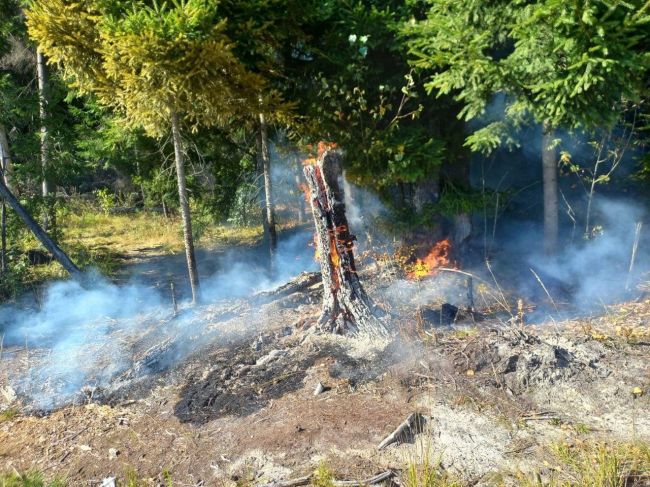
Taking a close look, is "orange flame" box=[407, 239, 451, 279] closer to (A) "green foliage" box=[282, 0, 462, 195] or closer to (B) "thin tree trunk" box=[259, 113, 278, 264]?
(A) "green foliage" box=[282, 0, 462, 195]

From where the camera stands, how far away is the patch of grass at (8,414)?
6676 millimetres

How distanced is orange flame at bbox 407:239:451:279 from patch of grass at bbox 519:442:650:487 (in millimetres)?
6078

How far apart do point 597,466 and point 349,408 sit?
8.22ft

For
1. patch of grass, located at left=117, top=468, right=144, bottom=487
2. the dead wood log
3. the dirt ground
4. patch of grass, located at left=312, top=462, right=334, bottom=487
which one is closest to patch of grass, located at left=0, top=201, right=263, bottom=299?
the dirt ground

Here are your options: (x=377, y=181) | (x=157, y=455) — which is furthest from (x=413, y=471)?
(x=377, y=181)

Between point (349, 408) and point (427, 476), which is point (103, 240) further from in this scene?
point (427, 476)

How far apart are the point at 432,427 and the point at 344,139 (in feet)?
19.8

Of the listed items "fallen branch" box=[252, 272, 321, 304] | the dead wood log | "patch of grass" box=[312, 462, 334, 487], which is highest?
"fallen branch" box=[252, 272, 321, 304]

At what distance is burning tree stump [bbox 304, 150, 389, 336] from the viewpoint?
7281mm

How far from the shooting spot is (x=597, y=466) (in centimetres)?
443

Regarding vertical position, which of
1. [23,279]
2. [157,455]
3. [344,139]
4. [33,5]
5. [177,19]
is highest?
[33,5]

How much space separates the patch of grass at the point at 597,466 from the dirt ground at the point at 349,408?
0.17 metres

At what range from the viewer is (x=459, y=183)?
10680mm

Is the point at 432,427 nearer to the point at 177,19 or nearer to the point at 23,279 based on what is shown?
the point at 177,19
